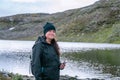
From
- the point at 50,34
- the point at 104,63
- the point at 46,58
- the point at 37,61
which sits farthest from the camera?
the point at 104,63

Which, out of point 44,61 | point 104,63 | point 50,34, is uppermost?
point 50,34

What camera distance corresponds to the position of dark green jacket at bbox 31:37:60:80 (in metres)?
11.7

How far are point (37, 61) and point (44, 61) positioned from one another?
266mm

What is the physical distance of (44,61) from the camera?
11805 mm

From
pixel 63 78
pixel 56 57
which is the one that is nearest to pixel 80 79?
pixel 63 78

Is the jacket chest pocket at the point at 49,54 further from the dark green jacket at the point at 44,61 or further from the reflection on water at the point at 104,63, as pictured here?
the reflection on water at the point at 104,63

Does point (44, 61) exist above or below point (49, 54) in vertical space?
below

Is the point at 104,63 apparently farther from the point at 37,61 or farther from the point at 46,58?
the point at 37,61

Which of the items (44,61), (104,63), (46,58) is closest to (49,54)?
(46,58)

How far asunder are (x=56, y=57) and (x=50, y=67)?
390 millimetres

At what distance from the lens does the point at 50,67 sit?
11781mm

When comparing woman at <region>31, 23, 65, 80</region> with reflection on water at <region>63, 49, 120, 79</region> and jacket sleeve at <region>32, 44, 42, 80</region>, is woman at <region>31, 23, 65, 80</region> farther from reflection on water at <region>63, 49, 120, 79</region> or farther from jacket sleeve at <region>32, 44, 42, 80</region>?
reflection on water at <region>63, 49, 120, 79</region>

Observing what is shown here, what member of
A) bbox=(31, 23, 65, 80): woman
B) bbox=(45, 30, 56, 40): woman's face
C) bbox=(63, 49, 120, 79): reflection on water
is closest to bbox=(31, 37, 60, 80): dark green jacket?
bbox=(31, 23, 65, 80): woman

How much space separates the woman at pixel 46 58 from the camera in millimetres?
11641
